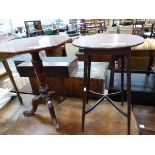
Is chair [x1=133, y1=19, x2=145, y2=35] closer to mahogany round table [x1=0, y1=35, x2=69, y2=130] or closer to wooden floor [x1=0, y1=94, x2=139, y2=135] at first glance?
wooden floor [x1=0, y1=94, x2=139, y2=135]

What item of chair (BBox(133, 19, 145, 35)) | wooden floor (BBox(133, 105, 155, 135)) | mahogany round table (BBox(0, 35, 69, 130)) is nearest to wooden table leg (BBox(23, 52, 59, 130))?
mahogany round table (BBox(0, 35, 69, 130))

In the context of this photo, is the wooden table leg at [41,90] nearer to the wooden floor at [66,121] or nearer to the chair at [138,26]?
the wooden floor at [66,121]

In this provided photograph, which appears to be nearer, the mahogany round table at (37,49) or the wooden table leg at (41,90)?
the mahogany round table at (37,49)

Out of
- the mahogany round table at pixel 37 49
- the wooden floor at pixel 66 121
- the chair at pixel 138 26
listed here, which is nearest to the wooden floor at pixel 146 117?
the wooden floor at pixel 66 121

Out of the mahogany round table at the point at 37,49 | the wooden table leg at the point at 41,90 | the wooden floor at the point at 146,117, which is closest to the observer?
the mahogany round table at the point at 37,49

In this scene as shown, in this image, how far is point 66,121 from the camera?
170cm

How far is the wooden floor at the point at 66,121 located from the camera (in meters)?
1.56

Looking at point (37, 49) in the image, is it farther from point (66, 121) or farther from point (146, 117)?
point (146, 117)

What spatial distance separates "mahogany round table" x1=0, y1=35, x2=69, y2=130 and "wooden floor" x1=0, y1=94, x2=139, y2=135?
0.34ft

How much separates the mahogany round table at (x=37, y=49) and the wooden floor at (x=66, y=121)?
4.1 inches

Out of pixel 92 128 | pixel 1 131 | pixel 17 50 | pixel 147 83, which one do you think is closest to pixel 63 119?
pixel 92 128

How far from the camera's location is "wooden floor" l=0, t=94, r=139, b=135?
5.11 ft
